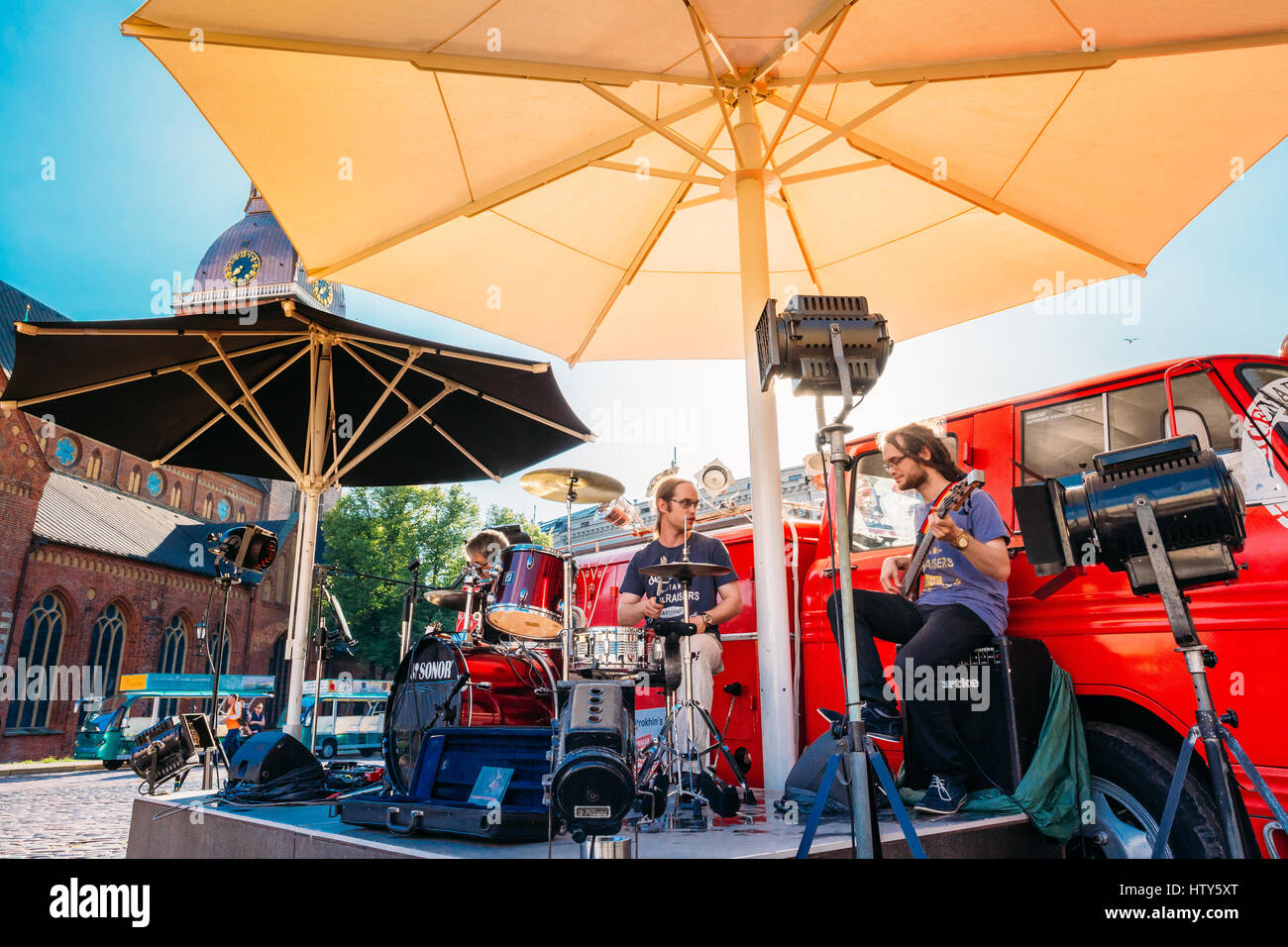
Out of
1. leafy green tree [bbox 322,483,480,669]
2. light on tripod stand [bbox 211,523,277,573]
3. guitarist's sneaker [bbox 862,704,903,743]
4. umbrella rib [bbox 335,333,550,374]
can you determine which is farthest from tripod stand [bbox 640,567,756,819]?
leafy green tree [bbox 322,483,480,669]

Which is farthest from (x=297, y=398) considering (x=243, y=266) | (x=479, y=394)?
A: (x=243, y=266)

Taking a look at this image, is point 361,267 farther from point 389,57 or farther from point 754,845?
point 754,845

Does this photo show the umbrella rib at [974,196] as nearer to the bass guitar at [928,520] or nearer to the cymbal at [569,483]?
the bass guitar at [928,520]

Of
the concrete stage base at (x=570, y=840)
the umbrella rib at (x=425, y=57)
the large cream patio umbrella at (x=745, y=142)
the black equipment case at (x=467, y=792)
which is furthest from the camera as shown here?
the large cream patio umbrella at (x=745, y=142)

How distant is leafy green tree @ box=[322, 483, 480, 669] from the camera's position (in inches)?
1689

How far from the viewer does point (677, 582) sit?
17.4 ft

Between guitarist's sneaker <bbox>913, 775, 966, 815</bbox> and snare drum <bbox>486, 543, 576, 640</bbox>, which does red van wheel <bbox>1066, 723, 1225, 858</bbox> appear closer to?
guitarist's sneaker <bbox>913, 775, 966, 815</bbox>

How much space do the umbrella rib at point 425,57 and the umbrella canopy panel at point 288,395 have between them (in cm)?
171

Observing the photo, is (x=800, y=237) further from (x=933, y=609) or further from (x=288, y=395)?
(x=288, y=395)

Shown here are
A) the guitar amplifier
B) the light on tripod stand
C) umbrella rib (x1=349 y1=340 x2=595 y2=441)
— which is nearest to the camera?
the guitar amplifier

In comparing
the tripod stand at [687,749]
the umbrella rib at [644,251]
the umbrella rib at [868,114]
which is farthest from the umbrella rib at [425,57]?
the tripod stand at [687,749]

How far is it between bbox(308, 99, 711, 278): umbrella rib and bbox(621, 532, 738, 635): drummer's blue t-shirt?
2682 mm

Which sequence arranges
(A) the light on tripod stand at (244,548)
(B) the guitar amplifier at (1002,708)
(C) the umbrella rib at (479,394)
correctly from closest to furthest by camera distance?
(B) the guitar amplifier at (1002,708) < (C) the umbrella rib at (479,394) < (A) the light on tripod stand at (244,548)

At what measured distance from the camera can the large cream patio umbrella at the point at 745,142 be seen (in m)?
4.29
